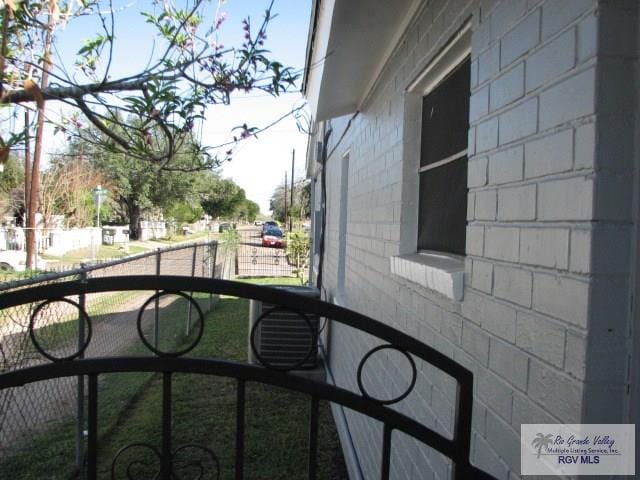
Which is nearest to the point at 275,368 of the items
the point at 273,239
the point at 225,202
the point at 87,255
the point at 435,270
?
the point at 435,270

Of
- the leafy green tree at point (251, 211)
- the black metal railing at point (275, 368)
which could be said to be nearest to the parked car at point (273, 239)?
the black metal railing at point (275, 368)

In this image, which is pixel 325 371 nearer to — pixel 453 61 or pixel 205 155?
pixel 205 155

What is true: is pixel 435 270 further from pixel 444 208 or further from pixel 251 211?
pixel 251 211

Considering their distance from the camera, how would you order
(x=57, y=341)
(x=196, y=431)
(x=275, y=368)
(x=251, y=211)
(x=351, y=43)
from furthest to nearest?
(x=251, y=211) < (x=196, y=431) < (x=57, y=341) < (x=351, y=43) < (x=275, y=368)

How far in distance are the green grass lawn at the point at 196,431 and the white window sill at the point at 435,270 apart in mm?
1851

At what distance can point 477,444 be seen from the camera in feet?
5.75

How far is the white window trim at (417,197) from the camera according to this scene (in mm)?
2113

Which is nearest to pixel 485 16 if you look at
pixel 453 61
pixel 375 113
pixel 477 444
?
pixel 453 61

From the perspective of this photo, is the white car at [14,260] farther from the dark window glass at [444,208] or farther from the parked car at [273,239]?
the dark window glass at [444,208]

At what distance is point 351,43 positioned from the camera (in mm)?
3467

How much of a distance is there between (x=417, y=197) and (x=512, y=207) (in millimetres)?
1539

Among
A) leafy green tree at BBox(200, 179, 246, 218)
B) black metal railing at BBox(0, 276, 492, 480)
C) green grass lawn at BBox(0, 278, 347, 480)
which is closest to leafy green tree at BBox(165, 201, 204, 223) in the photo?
leafy green tree at BBox(200, 179, 246, 218)

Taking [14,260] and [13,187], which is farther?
[13,187]

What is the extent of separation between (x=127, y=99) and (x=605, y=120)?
1787mm
